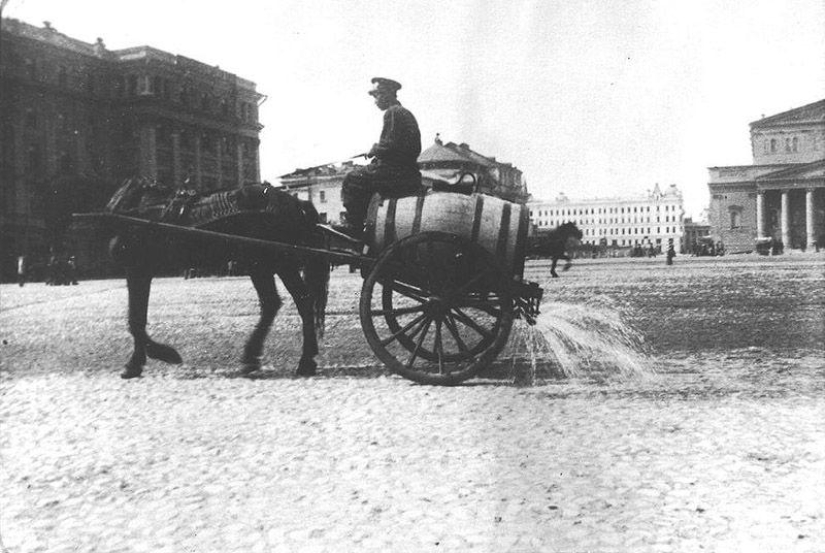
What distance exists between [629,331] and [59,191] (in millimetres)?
6424

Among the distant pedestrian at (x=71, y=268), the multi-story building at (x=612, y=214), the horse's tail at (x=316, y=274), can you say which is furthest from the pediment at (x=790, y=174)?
the distant pedestrian at (x=71, y=268)

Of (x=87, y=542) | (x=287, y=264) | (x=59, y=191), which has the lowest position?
(x=87, y=542)

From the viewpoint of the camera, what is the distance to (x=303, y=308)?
6.21 metres

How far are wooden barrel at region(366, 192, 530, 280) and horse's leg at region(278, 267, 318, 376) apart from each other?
89 centimetres

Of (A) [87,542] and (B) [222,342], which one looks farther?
(B) [222,342]

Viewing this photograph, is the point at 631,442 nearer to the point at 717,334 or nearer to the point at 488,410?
the point at 488,410

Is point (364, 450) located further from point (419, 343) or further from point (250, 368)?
point (250, 368)

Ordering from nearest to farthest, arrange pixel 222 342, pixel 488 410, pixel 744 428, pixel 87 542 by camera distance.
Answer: pixel 87 542 → pixel 744 428 → pixel 488 410 → pixel 222 342

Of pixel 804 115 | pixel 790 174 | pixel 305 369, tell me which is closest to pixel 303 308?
pixel 305 369

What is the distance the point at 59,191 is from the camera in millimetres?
4824

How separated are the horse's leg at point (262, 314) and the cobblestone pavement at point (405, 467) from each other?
254mm

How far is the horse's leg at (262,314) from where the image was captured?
5.91 meters

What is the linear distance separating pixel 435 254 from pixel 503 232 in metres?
0.54

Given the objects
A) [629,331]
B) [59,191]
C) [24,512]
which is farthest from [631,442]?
[629,331]
